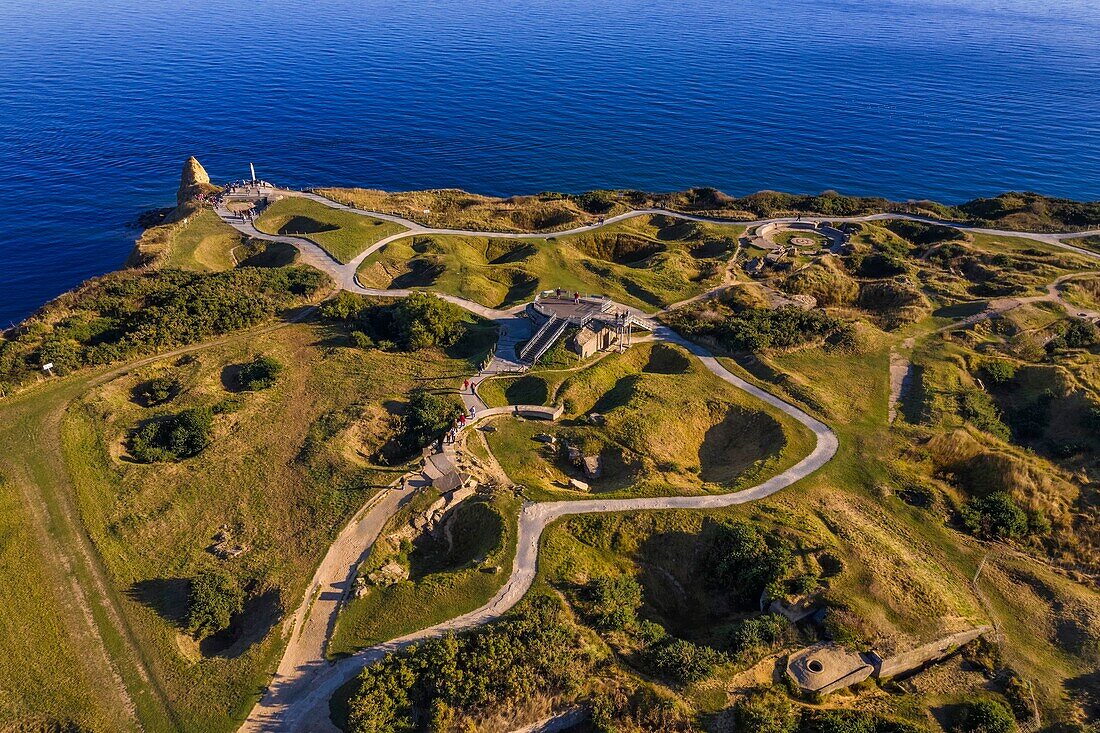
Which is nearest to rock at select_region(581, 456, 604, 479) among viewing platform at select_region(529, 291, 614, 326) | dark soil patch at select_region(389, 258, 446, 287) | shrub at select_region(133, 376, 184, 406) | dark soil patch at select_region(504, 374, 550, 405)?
dark soil patch at select_region(504, 374, 550, 405)

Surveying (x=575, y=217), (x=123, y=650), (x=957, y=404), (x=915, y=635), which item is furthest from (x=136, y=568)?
(x=575, y=217)

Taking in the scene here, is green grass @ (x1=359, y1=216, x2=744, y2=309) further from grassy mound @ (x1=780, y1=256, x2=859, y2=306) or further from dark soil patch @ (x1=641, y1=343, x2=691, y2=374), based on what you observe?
dark soil patch @ (x1=641, y1=343, x2=691, y2=374)

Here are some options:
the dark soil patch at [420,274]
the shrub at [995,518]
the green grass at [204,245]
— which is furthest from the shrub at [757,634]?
the green grass at [204,245]

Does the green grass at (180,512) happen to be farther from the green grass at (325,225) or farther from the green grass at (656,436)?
the green grass at (325,225)

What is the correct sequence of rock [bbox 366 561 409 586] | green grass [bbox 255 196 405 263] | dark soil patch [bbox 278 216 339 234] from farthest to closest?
dark soil patch [bbox 278 216 339 234] → green grass [bbox 255 196 405 263] → rock [bbox 366 561 409 586]

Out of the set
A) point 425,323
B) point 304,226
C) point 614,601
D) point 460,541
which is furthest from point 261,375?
point 304,226

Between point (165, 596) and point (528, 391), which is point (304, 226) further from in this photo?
point (165, 596)

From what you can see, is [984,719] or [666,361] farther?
[666,361]
